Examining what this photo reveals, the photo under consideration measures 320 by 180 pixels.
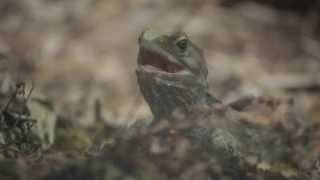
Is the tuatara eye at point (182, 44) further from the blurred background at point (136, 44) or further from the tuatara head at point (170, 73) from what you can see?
the blurred background at point (136, 44)

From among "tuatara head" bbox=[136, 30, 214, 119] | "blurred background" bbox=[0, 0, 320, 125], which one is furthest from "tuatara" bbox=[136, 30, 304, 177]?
"blurred background" bbox=[0, 0, 320, 125]

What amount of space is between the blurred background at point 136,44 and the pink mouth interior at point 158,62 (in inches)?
86.9

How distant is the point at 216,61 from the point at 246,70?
→ 29 centimetres

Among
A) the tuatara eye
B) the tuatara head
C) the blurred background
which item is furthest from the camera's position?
the blurred background

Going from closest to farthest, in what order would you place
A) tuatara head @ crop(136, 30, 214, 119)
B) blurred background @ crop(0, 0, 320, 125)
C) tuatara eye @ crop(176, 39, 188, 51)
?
tuatara head @ crop(136, 30, 214, 119), tuatara eye @ crop(176, 39, 188, 51), blurred background @ crop(0, 0, 320, 125)

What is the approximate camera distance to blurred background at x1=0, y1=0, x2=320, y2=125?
7.05m

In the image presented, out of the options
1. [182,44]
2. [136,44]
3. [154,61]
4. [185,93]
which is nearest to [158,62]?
[154,61]

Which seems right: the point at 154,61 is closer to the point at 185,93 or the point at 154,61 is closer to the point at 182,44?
the point at 182,44

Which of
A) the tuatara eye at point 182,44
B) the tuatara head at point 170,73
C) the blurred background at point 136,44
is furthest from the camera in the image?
the blurred background at point 136,44

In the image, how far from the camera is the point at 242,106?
5.66 meters

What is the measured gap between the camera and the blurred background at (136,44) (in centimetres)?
705

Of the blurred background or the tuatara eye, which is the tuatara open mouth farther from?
the blurred background

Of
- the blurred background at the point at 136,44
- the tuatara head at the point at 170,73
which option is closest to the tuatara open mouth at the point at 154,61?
the tuatara head at the point at 170,73

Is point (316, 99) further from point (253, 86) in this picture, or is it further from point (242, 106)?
point (242, 106)
